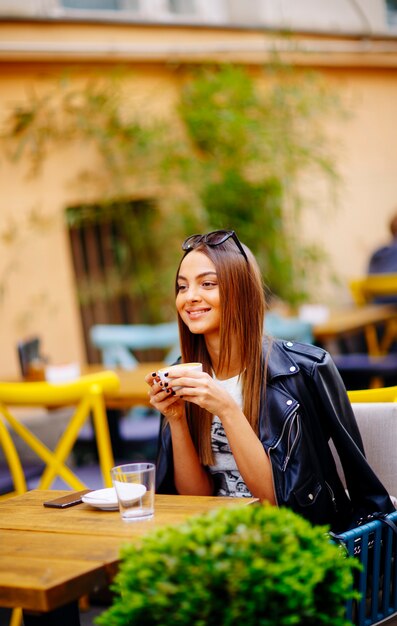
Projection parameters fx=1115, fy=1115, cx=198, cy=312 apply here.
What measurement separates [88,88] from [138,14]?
0.94 meters

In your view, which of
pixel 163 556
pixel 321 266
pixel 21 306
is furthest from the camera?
pixel 321 266

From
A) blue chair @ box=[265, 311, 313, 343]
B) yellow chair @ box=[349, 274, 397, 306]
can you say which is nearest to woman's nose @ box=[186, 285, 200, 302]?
blue chair @ box=[265, 311, 313, 343]

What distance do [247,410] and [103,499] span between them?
0.48m

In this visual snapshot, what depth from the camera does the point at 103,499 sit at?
279cm

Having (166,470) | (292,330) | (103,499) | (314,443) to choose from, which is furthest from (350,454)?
(292,330)

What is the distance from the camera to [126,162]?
8.38 meters

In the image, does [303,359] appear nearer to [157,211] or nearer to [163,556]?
[163,556]

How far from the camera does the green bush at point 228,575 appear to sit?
1875 millimetres

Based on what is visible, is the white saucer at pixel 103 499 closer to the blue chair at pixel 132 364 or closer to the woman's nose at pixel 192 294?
the woman's nose at pixel 192 294

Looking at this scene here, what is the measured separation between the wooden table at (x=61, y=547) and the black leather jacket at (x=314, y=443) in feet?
0.82

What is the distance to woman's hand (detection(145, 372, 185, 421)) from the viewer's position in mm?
2906

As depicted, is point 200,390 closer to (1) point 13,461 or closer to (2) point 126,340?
(1) point 13,461

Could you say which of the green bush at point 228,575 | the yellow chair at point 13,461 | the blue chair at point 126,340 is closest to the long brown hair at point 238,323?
the green bush at point 228,575

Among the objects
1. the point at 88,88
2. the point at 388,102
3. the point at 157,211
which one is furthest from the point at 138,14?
the point at 388,102
